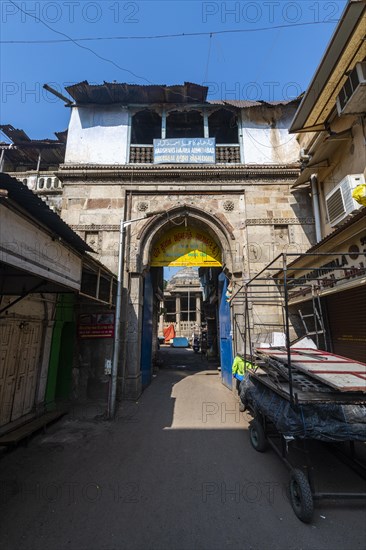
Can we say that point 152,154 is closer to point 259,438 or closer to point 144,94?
point 144,94

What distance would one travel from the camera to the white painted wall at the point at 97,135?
31.8 feet

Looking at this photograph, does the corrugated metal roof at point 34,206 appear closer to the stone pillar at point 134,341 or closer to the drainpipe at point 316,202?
the stone pillar at point 134,341

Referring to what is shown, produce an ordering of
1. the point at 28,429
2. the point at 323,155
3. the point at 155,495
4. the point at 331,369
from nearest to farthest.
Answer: the point at 155,495
the point at 331,369
the point at 28,429
the point at 323,155

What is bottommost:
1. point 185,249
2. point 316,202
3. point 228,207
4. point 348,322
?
point 348,322

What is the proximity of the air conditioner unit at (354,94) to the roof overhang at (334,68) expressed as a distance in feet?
1.14

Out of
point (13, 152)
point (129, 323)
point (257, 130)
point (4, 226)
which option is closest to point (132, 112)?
point (257, 130)

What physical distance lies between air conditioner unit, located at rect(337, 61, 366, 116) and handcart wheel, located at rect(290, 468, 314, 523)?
7416 millimetres

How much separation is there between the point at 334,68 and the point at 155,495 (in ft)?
31.0

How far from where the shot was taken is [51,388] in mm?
7043

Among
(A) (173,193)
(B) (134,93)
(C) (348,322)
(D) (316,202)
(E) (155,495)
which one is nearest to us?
(E) (155,495)

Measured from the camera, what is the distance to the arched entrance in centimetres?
829

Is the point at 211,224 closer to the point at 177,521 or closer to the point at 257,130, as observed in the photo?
the point at 257,130

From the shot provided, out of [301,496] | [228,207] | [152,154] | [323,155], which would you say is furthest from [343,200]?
[152,154]

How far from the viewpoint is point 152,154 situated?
1005cm
